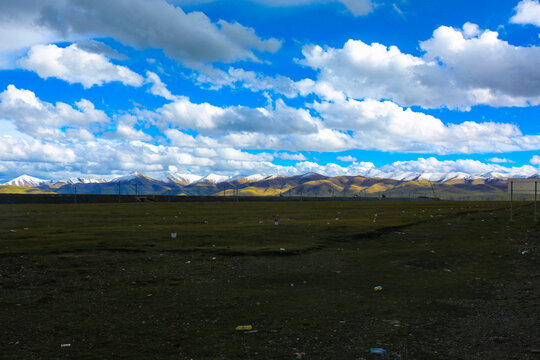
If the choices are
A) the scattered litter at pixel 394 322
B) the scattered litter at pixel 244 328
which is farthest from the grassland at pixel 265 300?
the scattered litter at pixel 244 328

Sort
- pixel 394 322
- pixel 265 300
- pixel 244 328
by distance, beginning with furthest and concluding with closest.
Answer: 1. pixel 265 300
2. pixel 394 322
3. pixel 244 328

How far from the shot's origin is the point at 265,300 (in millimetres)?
10945

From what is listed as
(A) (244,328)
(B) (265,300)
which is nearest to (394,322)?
(A) (244,328)

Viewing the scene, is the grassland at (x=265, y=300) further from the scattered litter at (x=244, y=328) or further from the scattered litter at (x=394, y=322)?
the scattered litter at (x=244, y=328)

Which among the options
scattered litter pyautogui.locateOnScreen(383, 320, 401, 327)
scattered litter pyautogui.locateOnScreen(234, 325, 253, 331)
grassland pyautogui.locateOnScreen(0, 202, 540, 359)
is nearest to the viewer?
grassland pyautogui.locateOnScreen(0, 202, 540, 359)

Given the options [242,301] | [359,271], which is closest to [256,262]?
[359,271]

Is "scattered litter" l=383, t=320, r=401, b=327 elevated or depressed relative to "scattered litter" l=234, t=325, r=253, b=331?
depressed

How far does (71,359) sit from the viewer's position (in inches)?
270

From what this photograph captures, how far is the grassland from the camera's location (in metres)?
7.47

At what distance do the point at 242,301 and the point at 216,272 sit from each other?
4067 millimetres

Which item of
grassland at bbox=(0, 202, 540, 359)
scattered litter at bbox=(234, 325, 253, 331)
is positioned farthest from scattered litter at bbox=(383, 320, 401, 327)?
scattered litter at bbox=(234, 325, 253, 331)

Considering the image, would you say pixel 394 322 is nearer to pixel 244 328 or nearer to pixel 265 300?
pixel 244 328

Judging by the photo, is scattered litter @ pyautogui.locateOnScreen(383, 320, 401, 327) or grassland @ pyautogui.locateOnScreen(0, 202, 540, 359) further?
scattered litter @ pyautogui.locateOnScreen(383, 320, 401, 327)

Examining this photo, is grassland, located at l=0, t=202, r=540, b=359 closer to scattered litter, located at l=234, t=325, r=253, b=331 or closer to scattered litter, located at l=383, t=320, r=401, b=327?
scattered litter, located at l=383, t=320, r=401, b=327
